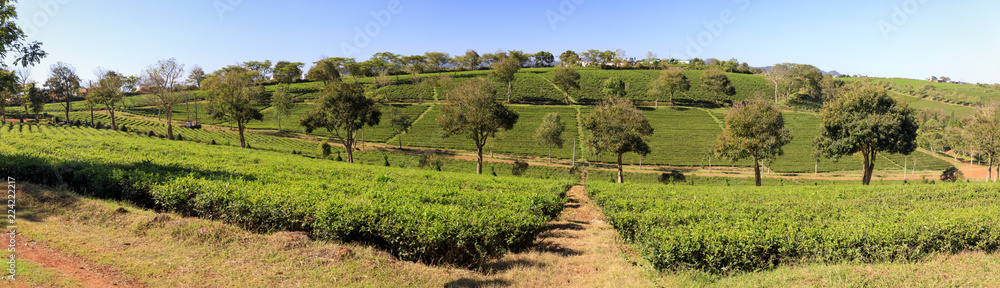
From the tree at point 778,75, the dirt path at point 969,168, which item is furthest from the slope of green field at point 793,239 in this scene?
the tree at point 778,75

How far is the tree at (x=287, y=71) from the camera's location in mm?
136625

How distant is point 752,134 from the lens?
125ft

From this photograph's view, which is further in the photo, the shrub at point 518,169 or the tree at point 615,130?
the shrub at point 518,169

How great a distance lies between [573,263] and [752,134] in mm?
35529

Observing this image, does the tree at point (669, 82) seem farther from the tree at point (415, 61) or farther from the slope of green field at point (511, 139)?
the tree at point (415, 61)

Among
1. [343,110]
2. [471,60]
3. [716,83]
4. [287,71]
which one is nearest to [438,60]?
[471,60]

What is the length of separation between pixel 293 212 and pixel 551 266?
6.54 metres

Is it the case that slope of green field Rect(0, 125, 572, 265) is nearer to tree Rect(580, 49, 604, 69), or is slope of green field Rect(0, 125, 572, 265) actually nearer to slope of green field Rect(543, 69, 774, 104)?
slope of green field Rect(543, 69, 774, 104)

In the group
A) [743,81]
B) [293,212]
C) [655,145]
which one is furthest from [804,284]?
[743,81]

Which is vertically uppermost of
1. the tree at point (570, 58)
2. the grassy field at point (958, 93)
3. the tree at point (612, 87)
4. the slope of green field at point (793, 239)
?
the tree at point (570, 58)

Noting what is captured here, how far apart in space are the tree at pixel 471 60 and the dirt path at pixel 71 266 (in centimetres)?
15317

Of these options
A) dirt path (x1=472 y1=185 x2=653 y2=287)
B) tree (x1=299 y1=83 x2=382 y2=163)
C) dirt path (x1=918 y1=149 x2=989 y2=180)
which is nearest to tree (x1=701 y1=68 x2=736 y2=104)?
dirt path (x1=918 y1=149 x2=989 y2=180)

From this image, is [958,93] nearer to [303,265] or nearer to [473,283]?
[473,283]

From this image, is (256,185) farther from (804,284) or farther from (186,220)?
(804,284)
